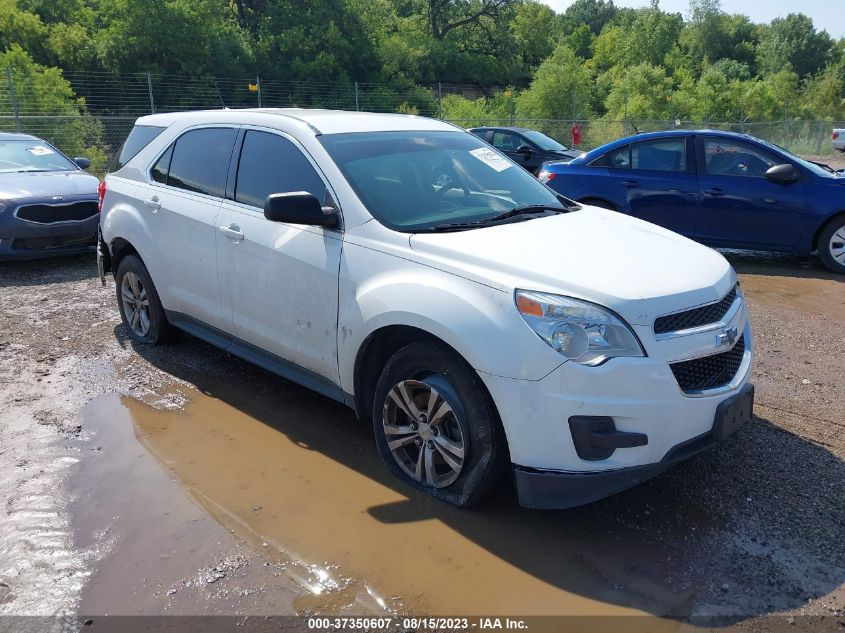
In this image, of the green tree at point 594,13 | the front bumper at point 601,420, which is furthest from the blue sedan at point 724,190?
the green tree at point 594,13

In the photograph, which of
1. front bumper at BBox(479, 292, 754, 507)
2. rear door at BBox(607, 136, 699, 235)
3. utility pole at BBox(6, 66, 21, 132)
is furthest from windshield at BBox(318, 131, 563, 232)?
utility pole at BBox(6, 66, 21, 132)

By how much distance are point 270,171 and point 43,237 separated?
5.22m

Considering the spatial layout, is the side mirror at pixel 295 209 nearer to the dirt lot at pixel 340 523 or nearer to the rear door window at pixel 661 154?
the dirt lot at pixel 340 523

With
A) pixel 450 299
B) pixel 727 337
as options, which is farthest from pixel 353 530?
pixel 727 337

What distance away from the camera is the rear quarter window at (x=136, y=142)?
554cm

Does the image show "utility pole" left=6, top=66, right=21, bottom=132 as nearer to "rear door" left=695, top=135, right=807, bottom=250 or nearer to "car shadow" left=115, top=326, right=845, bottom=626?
"rear door" left=695, top=135, right=807, bottom=250

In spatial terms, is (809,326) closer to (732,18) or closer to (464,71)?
(464,71)

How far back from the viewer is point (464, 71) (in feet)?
183

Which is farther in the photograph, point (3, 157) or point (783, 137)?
point (783, 137)

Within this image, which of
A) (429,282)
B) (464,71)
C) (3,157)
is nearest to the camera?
(429,282)

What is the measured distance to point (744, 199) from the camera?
322 inches

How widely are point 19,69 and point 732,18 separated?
88118mm

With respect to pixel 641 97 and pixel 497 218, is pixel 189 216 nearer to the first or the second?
pixel 497 218

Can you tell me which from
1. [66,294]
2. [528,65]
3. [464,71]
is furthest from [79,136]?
[528,65]
